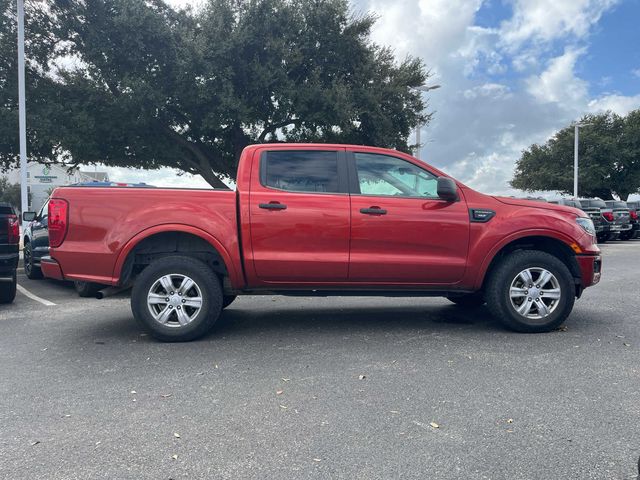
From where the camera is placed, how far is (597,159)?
4222cm

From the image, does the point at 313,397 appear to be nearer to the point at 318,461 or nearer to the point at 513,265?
the point at 318,461

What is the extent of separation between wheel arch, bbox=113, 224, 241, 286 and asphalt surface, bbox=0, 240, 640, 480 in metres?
0.69

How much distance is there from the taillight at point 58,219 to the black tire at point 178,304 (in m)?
0.86

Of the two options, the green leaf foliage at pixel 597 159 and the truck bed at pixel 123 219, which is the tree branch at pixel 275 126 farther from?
the green leaf foliage at pixel 597 159

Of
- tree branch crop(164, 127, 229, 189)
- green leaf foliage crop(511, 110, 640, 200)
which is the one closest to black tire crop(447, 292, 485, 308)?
tree branch crop(164, 127, 229, 189)

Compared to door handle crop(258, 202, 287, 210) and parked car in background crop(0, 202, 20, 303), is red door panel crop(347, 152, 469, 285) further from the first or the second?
parked car in background crop(0, 202, 20, 303)

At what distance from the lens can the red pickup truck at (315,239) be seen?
516cm

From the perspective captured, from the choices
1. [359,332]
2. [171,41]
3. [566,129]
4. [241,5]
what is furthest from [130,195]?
[566,129]

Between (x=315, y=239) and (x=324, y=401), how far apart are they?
194 centimetres

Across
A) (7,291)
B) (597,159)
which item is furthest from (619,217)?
(597,159)

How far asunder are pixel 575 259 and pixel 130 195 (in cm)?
454

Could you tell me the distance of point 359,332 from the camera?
554 centimetres

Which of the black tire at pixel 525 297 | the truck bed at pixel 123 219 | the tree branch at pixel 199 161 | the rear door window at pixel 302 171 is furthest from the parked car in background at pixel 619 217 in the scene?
the truck bed at pixel 123 219

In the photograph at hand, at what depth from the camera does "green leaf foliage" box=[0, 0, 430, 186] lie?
53.4ft
